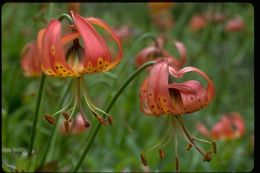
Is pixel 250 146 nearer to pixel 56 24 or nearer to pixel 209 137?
pixel 209 137

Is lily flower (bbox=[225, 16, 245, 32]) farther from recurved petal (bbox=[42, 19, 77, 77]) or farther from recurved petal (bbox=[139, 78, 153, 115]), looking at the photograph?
recurved petal (bbox=[42, 19, 77, 77])

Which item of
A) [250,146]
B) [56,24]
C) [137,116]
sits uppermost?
[56,24]

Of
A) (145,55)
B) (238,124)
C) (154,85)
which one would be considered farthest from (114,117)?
(154,85)

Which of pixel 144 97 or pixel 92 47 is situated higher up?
pixel 92 47

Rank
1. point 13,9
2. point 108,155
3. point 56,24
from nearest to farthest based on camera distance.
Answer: point 56,24, point 108,155, point 13,9

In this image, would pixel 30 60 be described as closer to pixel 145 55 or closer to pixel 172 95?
pixel 145 55

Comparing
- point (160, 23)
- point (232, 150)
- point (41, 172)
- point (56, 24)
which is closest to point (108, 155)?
point (232, 150)

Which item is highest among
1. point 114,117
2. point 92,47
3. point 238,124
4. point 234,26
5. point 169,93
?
point 92,47
